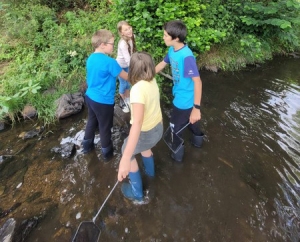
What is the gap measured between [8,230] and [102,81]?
2211 mm

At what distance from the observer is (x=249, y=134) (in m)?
4.46

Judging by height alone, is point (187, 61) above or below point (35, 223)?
above

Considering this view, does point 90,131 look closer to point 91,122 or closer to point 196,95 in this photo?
point 91,122

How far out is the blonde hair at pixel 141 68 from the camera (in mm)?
2352

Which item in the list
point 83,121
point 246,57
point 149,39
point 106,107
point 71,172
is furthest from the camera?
point 246,57

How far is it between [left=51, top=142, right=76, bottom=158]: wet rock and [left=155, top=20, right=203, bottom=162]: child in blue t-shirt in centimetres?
190

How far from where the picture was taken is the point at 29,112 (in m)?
5.11

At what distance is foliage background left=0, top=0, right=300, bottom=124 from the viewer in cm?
538

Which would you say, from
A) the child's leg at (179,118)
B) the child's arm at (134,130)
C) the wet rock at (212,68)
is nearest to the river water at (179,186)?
the child's leg at (179,118)

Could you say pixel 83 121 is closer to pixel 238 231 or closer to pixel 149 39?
pixel 149 39

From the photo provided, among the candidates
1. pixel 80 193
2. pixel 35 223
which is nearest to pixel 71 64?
pixel 80 193

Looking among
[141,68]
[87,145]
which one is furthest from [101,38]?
[87,145]

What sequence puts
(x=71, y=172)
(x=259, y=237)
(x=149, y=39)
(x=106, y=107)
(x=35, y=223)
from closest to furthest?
(x=259, y=237), (x=35, y=223), (x=106, y=107), (x=71, y=172), (x=149, y=39)

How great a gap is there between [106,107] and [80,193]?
132 cm
